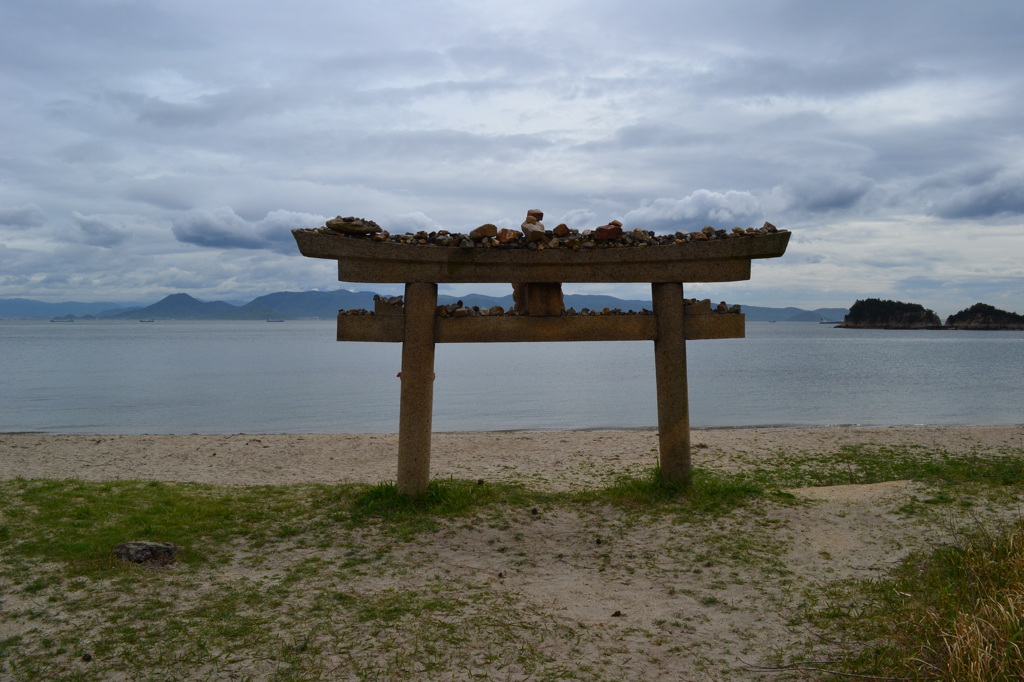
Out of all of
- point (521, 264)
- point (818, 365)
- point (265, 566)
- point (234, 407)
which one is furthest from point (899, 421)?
point (818, 365)

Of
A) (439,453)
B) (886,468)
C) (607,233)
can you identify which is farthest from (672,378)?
(439,453)

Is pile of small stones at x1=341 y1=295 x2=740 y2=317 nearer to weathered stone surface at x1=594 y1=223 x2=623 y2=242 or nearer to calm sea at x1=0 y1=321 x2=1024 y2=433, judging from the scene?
weathered stone surface at x1=594 y1=223 x2=623 y2=242

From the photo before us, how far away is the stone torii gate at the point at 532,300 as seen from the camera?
867 cm

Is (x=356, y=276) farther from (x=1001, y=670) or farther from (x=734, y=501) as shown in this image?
(x=1001, y=670)

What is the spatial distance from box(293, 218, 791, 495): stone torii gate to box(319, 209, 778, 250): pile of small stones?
0.10ft

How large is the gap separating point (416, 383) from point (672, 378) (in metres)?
3.37

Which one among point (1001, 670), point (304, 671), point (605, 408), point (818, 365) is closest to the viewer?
point (1001, 670)

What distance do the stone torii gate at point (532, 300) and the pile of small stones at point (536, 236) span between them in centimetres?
3

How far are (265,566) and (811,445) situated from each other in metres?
11.5

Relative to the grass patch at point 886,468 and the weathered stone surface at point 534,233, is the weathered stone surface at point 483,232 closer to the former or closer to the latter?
the weathered stone surface at point 534,233

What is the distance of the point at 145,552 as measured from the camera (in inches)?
273

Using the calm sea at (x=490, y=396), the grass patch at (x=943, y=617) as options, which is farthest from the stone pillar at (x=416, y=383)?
the calm sea at (x=490, y=396)

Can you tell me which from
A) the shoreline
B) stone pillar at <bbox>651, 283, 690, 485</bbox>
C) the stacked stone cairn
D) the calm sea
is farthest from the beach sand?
the calm sea

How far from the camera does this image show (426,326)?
877cm
